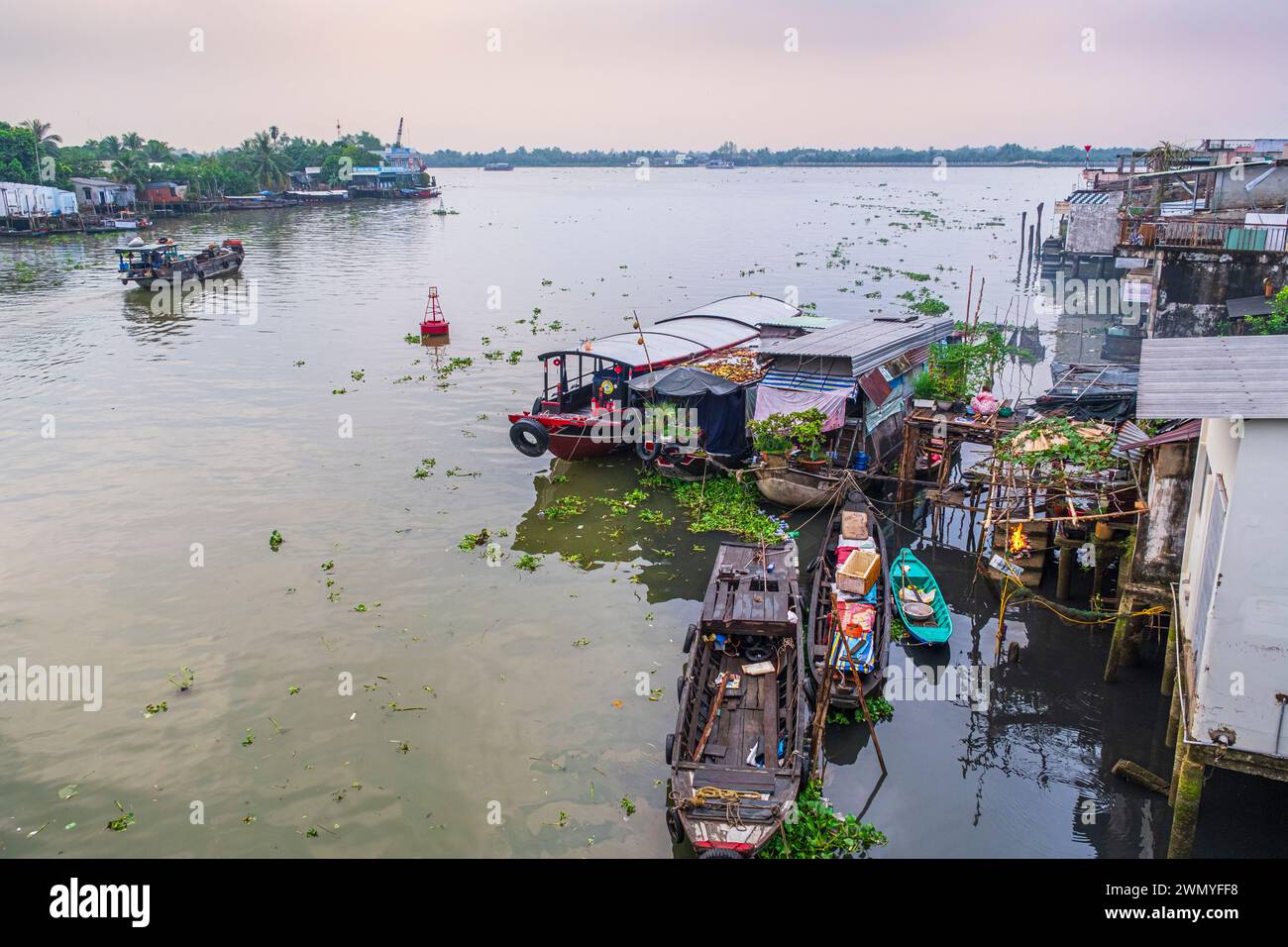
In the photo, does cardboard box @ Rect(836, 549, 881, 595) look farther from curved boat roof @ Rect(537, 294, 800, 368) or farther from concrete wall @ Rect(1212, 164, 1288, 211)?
concrete wall @ Rect(1212, 164, 1288, 211)

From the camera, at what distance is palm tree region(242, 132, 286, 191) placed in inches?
3856

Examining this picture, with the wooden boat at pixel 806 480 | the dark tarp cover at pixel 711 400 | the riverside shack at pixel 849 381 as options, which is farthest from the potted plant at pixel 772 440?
the dark tarp cover at pixel 711 400

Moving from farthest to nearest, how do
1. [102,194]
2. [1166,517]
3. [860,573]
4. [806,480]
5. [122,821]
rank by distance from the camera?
1. [102,194]
2. [806,480]
3. [860,573]
4. [1166,517]
5. [122,821]

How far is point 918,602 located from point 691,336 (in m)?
12.9

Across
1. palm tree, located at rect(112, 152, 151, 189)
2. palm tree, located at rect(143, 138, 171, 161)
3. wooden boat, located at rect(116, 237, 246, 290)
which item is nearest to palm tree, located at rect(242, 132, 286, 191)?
palm tree, located at rect(143, 138, 171, 161)

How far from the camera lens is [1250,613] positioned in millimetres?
8320

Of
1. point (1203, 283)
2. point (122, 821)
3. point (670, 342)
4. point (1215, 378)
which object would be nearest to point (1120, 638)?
point (1215, 378)

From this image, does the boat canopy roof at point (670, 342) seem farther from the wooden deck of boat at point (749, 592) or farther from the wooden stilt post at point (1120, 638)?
the wooden stilt post at point (1120, 638)

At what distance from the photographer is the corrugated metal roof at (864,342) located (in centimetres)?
1950

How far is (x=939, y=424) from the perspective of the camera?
17297 mm

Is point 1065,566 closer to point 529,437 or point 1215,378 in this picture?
point 1215,378

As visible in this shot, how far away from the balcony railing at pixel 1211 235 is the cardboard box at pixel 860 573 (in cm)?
1654

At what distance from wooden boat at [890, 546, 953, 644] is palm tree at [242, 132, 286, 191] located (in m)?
102

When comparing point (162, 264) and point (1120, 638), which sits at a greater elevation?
point (162, 264)
